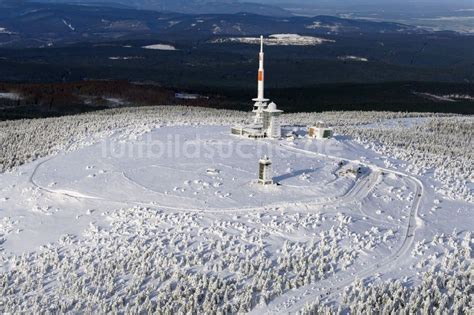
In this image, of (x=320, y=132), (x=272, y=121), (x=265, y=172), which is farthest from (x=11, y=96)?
→ (x=265, y=172)

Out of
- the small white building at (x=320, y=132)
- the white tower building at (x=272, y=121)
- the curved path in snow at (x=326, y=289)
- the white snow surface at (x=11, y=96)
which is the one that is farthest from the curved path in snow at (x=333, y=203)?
the white snow surface at (x=11, y=96)

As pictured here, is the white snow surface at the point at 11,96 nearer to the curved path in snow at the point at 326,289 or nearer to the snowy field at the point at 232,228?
the snowy field at the point at 232,228

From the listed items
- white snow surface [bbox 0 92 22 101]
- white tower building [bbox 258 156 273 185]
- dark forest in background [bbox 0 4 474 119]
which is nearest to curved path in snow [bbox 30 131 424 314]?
white tower building [bbox 258 156 273 185]

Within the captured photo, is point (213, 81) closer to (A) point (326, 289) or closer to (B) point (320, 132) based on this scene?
(B) point (320, 132)

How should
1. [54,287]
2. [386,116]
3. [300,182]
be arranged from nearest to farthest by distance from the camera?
1. [54,287]
2. [300,182]
3. [386,116]

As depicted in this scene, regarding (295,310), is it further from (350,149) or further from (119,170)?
(350,149)

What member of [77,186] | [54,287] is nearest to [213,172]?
[77,186]
